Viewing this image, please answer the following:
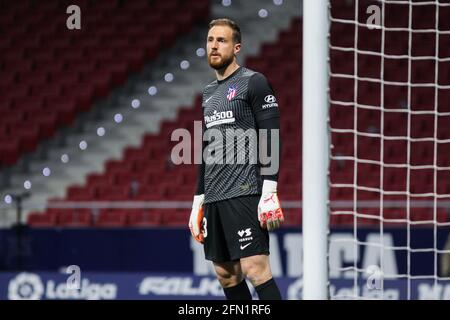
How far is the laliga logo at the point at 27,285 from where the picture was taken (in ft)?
28.4

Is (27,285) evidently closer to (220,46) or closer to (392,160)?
(392,160)

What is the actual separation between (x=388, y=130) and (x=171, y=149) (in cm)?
264

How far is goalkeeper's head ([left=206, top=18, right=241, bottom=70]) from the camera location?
182 inches

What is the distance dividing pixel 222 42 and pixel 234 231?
89 centimetres

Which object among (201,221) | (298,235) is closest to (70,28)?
(298,235)

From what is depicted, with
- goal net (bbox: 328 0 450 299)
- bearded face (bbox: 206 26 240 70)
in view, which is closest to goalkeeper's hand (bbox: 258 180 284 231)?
bearded face (bbox: 206 26 240 70)

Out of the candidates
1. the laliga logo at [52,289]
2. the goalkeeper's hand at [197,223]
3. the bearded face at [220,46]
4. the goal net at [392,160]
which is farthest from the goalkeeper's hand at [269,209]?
the laliga logo at [52,289]

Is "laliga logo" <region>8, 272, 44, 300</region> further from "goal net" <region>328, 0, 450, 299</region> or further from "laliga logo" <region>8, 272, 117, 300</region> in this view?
"goal net" <region>328, 0, 450, 299</region>

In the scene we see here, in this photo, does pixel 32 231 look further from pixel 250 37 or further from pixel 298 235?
pixel 250 37

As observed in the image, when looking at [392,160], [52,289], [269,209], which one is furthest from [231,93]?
[392,160]

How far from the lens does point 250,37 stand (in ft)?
45.1

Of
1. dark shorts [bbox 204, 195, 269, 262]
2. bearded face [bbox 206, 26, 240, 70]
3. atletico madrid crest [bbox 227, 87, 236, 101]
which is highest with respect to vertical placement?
bearded face [bbox 206, 26, 240, 70]

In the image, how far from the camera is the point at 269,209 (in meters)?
4.40

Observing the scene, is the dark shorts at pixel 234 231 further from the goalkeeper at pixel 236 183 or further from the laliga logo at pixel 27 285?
the laliga logo at pixel 27 285
